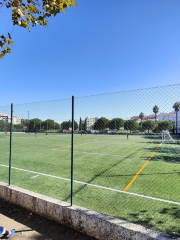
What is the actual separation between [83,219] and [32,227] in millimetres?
1067

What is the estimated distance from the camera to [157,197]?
15.9 ft

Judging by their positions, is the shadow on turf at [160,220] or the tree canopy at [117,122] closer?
the shadow on turf at [160,220]

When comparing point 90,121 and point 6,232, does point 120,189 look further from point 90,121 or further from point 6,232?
point 6,232

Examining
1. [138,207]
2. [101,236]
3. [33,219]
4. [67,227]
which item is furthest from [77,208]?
[138,207]

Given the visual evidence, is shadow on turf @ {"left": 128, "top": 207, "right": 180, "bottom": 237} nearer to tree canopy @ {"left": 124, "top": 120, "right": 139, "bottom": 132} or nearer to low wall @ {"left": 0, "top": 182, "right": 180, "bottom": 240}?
low wall @ {"left": 0, "top": 182, "right": 180, "bottom": 240}

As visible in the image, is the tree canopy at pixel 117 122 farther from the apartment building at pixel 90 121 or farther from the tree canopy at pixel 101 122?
the apartment building at pixel 90 121

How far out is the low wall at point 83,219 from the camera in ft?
8.73

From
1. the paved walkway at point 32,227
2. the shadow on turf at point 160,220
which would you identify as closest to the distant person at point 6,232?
the paved walkway at point 32,227

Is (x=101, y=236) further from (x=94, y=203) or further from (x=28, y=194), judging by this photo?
(x=28, y=194)

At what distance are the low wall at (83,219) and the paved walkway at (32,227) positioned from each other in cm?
10

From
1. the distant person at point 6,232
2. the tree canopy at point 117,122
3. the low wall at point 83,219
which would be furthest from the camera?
the tree canopy at point 117,122

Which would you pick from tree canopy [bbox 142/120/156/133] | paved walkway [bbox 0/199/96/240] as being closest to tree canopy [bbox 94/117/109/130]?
tree canopy [bbox 142/120/156/133]

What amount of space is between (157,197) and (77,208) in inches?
105

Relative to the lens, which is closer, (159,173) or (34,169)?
(159,173)
